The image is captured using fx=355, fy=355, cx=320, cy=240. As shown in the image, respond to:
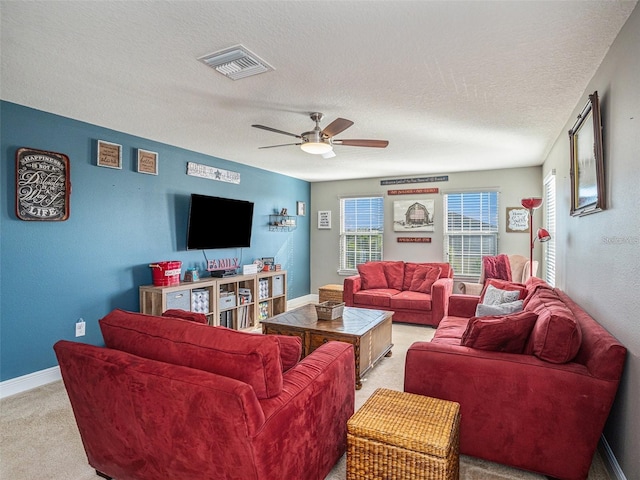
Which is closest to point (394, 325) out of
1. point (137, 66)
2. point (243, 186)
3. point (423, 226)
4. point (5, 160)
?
point (423, 226)

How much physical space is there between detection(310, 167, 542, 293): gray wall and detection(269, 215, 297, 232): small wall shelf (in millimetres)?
750

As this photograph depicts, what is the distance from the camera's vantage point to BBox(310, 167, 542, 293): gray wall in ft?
18.7

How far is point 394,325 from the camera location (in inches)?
209

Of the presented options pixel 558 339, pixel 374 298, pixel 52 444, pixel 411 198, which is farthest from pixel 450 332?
pixel 411 198

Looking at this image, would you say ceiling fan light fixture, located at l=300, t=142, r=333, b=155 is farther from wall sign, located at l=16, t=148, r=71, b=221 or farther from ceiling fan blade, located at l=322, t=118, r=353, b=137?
wall sign, located at l=16, t=148, r=71, b=221

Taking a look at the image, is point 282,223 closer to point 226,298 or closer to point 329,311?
point 226,298

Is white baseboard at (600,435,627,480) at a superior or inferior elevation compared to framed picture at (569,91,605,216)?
inferior

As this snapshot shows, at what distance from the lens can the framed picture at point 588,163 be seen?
2.12 m

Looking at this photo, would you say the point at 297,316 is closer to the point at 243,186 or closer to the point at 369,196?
the point at 243,186

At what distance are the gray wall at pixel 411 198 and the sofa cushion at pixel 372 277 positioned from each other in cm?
76

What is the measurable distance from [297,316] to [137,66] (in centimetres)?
261

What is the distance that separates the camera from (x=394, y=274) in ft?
19.7

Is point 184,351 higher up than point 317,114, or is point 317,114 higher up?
point 317,114

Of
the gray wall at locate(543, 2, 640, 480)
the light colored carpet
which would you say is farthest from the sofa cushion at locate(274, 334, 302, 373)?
the gray wall at locate(543, 2, 640, 480)
